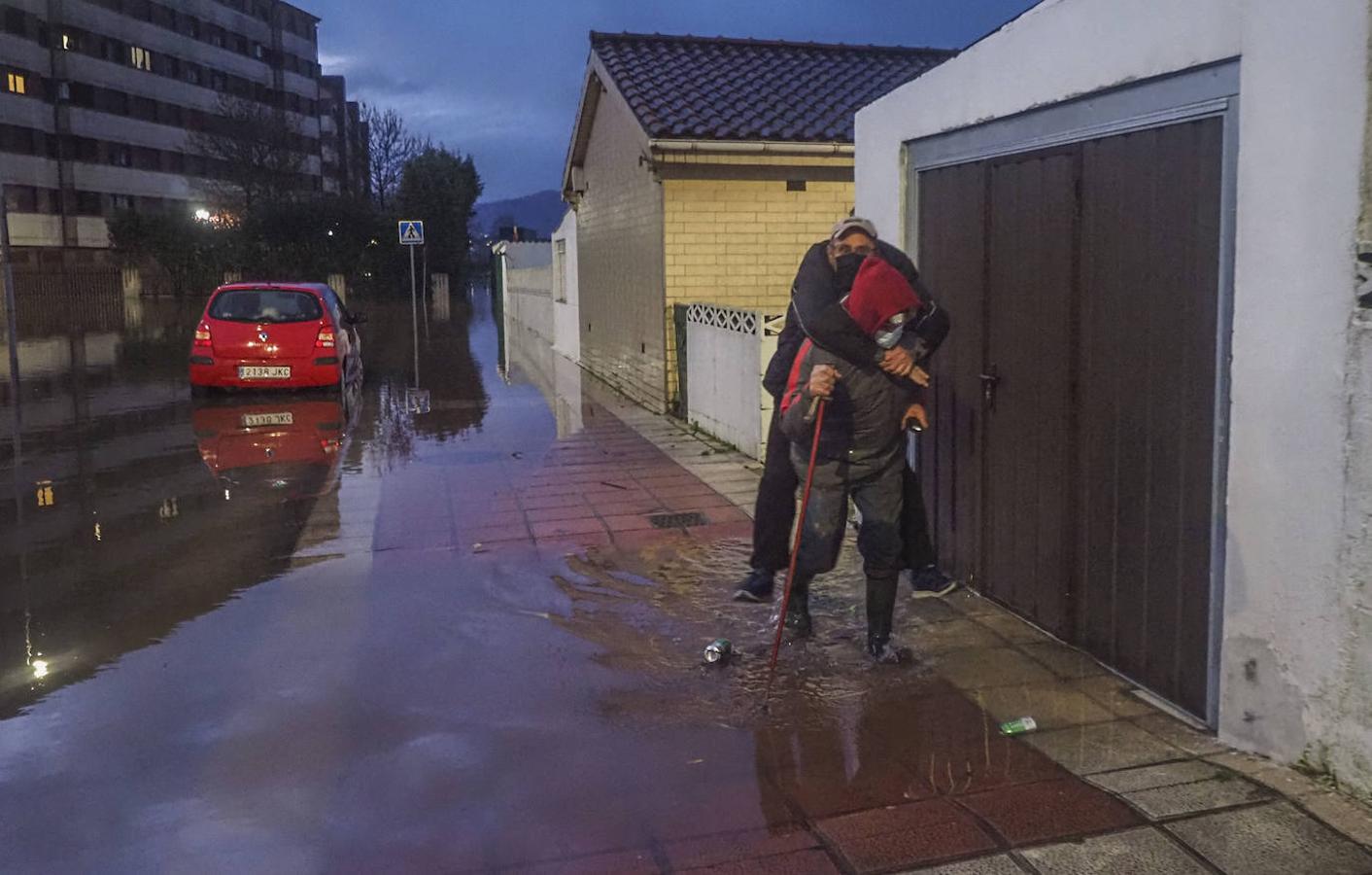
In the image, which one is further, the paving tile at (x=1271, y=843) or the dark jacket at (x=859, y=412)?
the dark jacket at (x=859, y=412)

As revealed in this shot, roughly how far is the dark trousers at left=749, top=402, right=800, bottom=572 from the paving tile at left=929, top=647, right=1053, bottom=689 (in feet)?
2.98

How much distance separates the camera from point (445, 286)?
48.7 meters

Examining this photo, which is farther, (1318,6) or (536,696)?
(536,696)

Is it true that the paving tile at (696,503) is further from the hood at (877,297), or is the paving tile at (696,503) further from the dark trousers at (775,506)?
the hood at (877,297)

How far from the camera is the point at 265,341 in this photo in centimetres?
1398

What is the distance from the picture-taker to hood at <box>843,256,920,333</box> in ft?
14.5

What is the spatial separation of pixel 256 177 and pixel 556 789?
52.3 meters

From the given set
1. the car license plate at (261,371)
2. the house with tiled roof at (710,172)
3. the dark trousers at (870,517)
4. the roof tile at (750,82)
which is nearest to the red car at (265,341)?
the car license plate at (261,371)

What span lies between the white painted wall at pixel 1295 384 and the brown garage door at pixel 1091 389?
0.23 m

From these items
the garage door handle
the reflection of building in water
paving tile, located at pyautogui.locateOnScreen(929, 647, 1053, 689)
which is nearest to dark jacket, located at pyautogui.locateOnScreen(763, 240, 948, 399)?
the garage door handle

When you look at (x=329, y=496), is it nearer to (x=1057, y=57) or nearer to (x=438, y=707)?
(x=438, y=707)

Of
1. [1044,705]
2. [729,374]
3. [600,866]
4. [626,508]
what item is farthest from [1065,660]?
[729,374]

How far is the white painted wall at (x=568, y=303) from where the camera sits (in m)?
19.5

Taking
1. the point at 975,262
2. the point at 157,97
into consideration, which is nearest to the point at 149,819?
the point at 975,262
